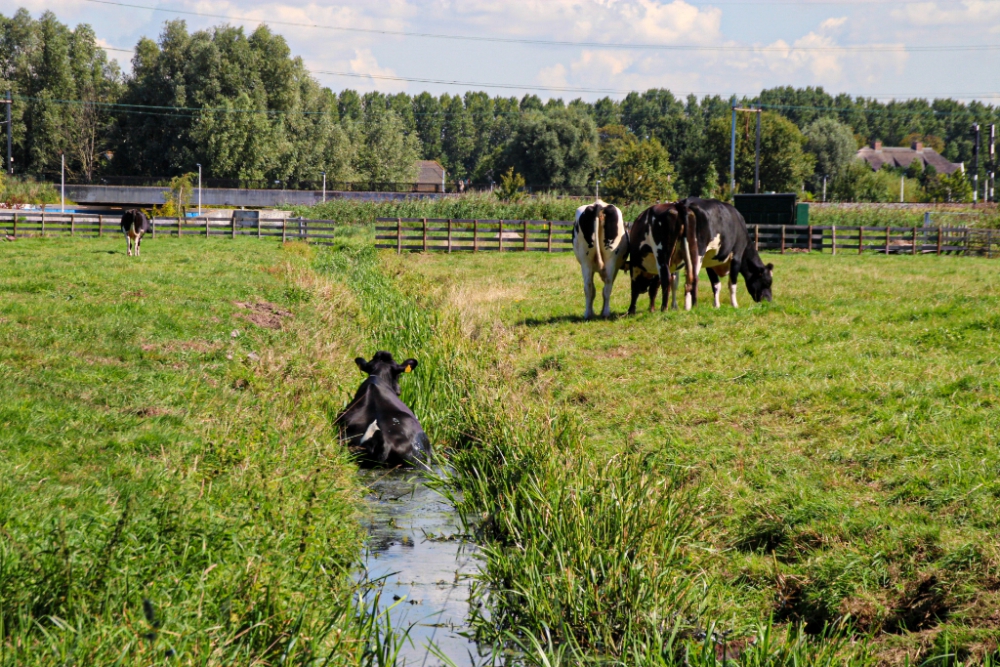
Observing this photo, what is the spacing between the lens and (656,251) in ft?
52.2

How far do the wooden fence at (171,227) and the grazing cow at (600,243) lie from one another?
23293 millimetres

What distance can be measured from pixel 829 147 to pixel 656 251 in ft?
361

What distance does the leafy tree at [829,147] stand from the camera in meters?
117

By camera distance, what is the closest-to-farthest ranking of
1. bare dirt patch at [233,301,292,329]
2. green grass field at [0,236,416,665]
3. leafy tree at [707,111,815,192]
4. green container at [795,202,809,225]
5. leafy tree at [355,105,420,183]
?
green grass field at [0,236,416,665], bare dirt patch at [233,301,292,329], green container at [795,202,809,225], leafy tree at [707,111,815,192], leafy tree at [355,105,420,183]

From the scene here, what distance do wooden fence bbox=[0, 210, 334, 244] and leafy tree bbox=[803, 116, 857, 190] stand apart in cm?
8774

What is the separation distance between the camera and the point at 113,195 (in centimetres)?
8644

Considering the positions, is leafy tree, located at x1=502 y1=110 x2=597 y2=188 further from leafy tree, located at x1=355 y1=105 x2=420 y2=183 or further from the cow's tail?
the cow's tail

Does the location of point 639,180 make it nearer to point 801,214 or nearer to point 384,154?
point 384,154

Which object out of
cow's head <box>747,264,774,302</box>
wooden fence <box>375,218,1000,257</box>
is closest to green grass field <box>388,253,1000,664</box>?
cow's head <box>747,264,774,302</box>

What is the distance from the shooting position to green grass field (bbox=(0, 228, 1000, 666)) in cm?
480

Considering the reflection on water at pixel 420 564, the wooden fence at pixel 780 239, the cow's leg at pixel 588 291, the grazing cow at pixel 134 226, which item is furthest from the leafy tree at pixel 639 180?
the reflection on water at pixel 420 564

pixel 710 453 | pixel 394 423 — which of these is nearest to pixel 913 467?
pixel 710 453

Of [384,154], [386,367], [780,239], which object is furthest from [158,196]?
[386,367]

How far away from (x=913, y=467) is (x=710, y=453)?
155cm
